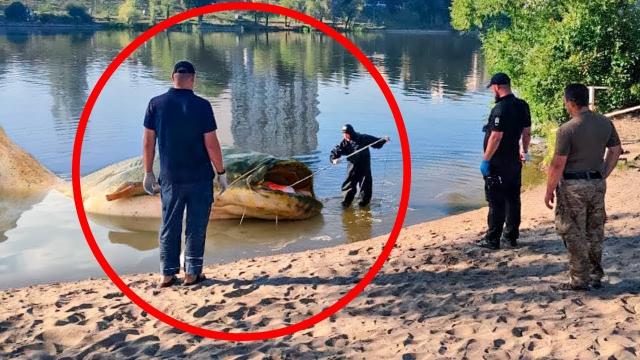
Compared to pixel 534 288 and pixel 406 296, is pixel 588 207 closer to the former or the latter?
pixel 534 288

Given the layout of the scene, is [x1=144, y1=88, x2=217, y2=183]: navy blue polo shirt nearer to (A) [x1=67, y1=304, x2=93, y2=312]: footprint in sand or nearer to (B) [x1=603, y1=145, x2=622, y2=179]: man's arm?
(A) [x1=67, y1=304, x2=93, y2=312]: footprint in sand

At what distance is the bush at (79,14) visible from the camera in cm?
9362

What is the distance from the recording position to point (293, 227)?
12.4 m

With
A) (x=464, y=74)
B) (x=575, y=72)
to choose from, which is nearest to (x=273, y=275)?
(x=575, y=72)

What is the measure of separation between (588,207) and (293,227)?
263 inches

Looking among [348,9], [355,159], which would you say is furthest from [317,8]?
[355,159]

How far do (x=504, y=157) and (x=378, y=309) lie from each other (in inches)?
109

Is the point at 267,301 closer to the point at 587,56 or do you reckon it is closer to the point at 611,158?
the point at 611,158

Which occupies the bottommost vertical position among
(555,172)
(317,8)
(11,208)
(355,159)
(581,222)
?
(11,208)

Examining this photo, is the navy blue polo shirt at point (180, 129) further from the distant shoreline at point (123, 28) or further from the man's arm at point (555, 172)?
the distant shoreline at point (123, 28)

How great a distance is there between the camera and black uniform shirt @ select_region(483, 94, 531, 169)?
26.2ft

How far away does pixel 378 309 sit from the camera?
22.1ft

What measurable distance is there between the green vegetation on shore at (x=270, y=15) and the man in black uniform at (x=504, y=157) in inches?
2628
